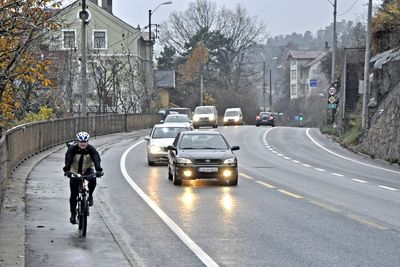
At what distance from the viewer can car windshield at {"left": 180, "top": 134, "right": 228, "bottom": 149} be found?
2200 cm

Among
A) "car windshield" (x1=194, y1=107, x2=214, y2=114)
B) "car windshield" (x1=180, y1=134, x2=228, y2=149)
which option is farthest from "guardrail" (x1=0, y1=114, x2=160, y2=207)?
"car windshield" (x1=180, y1=134, x2=228, y2=149)

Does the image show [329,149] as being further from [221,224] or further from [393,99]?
[221,224]

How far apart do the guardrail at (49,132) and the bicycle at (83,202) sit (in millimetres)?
2884

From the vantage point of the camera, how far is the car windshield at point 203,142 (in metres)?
22.0

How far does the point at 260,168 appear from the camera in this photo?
27.7 meters

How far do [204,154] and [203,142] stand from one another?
1.35 meters

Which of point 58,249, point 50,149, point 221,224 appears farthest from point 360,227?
point 50,149

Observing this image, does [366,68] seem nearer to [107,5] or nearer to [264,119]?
[264,119]

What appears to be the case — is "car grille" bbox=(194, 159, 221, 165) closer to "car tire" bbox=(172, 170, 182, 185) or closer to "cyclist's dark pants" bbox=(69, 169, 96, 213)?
"car tire" bbox=(172, 170, 182, 185)

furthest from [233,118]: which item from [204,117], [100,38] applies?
[100,38]

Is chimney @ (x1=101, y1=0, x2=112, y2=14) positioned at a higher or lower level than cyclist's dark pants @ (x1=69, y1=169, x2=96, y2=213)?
higher

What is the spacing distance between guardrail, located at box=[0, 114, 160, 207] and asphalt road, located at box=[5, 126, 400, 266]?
89 cm

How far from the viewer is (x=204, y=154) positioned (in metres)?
20.9

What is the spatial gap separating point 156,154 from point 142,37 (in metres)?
61.0
